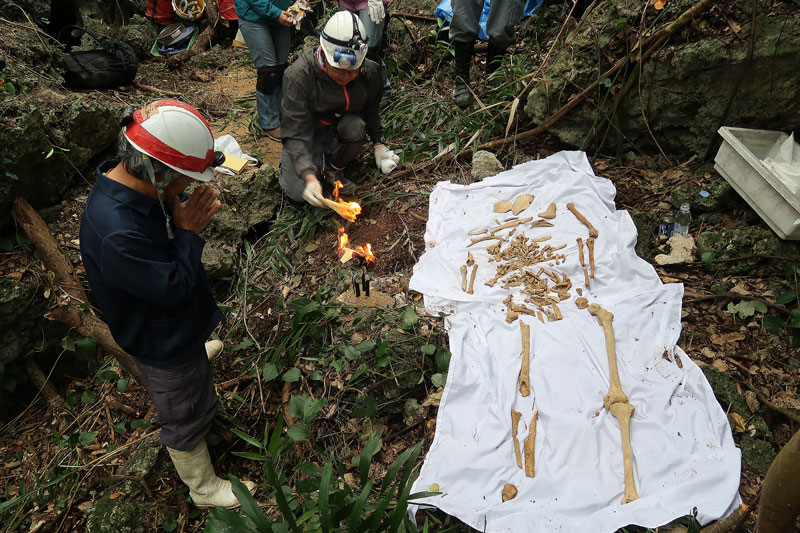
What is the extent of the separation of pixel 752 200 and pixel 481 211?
196 cm

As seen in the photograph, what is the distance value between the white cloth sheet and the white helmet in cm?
164

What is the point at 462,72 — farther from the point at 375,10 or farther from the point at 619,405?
the point at 619,405

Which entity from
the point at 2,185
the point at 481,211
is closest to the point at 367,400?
the point at 481,211

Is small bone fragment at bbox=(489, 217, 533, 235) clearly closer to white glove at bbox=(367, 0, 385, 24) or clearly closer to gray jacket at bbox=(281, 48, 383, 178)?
gray jacket at bbox=(281, 48, 383, 178)

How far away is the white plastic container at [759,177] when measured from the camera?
130 inches

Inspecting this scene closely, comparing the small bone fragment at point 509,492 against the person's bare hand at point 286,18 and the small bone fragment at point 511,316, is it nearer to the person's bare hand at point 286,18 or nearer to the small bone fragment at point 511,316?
the small bone fragment at point 511,316

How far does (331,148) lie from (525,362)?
272cm

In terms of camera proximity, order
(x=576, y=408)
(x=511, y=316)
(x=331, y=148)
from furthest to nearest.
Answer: (x=331, y=148) → (x=511, y=316) → (x=576, y=408)

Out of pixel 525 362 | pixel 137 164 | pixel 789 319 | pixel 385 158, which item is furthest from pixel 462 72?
pixel 137 164

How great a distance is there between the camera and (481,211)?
419 centimetres

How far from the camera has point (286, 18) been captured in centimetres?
479

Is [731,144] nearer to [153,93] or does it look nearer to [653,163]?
[653,163]

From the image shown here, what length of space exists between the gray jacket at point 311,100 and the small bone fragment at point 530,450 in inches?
105

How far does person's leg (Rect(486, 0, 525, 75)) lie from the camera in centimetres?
495
